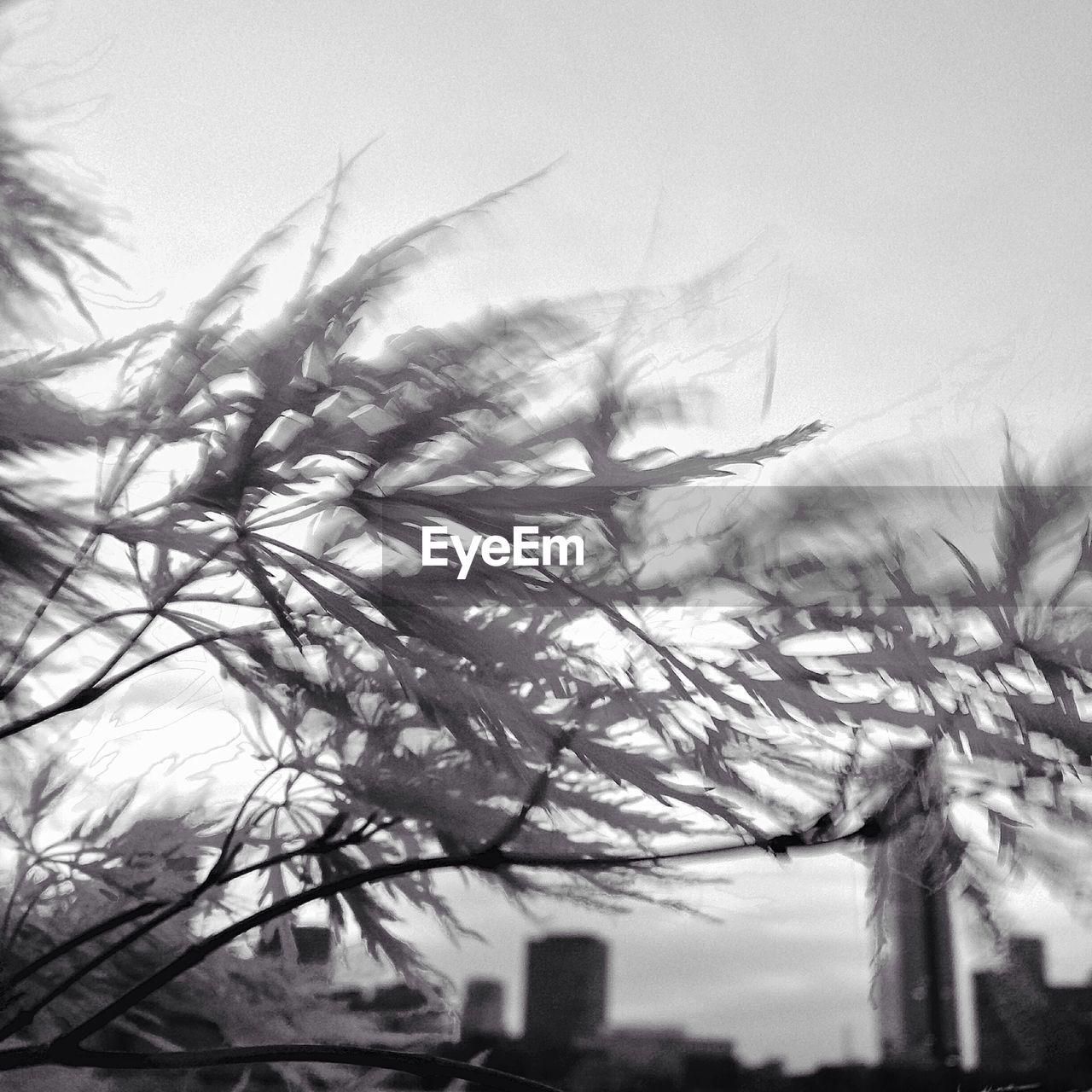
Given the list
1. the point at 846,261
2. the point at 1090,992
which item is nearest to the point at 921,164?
the point at 846,261

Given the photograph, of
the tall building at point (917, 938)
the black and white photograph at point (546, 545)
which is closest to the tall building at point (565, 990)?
the black and white photograph at point (546, 545)

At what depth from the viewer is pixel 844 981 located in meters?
0.69

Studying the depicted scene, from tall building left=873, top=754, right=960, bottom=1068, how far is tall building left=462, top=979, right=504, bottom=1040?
0.92 ft

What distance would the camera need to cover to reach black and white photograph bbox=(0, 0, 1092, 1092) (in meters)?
0.57

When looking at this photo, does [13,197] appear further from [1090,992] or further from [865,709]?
[1090,992]

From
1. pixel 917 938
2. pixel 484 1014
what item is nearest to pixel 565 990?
pixel 484 1014

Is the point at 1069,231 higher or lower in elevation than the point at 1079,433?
higher

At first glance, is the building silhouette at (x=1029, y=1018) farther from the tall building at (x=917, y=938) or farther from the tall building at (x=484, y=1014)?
the tall building at (x=484, y=1014)

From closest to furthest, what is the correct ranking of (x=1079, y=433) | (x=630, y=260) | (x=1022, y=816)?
1. (x=1022, y=816)
2. (x=1079, y=433)
3. (x=630, y=260)

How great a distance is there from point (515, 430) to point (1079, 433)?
39cm

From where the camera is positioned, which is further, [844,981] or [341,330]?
[844,981]

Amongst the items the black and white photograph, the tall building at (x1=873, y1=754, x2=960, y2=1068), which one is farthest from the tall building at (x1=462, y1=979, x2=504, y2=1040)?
the tall building at (x1=873, y1=754, x2=960, y2=1068)

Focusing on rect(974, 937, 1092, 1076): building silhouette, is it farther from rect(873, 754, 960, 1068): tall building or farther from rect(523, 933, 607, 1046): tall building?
rect(523, 933, 607, 1046): tall building

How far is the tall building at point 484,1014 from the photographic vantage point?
0.72 metres
